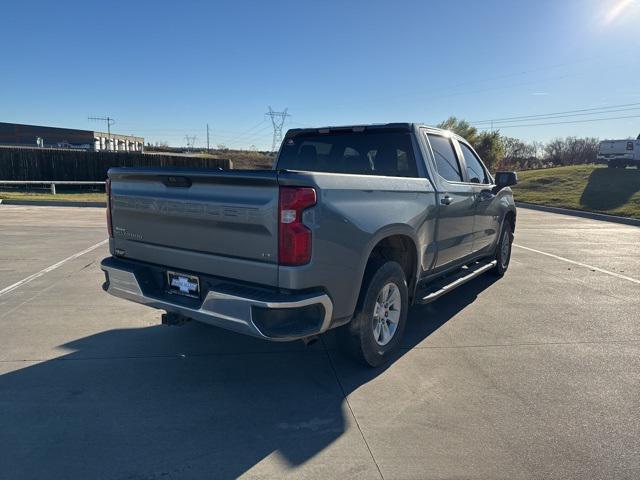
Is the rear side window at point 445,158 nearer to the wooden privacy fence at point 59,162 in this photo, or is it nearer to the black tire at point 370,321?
the black tire at point 370,321

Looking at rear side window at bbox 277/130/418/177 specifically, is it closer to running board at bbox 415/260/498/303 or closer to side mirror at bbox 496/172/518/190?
running board at bbox 415/260/498/303

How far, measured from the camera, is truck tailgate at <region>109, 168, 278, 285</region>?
9.52 feet

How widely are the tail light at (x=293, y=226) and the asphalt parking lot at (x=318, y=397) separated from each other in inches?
44.5

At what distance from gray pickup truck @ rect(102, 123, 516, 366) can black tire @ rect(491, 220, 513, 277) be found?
7.11ft

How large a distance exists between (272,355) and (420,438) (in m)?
1.62

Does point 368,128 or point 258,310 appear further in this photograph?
point 368,128

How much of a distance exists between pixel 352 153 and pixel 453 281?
1.79 m

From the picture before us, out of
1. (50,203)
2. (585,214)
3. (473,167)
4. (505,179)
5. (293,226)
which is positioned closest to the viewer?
(293,226)

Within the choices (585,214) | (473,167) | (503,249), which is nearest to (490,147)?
(585,214)

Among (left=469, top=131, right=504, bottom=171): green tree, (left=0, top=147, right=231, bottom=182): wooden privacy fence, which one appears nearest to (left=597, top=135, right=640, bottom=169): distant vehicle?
(left=469, top=131, right=504, bottom=171): green tree

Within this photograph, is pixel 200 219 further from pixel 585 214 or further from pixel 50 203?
pixel 585 214

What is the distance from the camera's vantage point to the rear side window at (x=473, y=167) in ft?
18.1

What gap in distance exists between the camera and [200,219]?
126 inches

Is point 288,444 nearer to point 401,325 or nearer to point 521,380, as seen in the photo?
point 401,325
